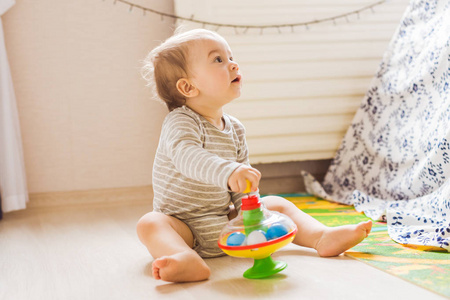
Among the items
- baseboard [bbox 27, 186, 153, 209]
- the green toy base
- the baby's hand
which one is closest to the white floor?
the green toy base

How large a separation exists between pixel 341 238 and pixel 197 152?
323mm

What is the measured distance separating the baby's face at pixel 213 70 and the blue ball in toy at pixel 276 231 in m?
0.36

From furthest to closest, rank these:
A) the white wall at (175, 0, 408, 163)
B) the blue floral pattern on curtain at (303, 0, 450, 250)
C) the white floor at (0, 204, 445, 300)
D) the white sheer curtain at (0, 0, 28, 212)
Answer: the white wall at (175, 0, 408, 163), the white sheer curtain at (0, 0, 28, 212), the blue floral pattern on curtain at (303, 0, 450, 250), the white floor at (0, 204, 445, 300)

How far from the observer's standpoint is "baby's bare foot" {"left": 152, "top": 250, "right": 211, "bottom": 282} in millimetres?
848

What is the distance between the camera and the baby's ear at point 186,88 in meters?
1.12

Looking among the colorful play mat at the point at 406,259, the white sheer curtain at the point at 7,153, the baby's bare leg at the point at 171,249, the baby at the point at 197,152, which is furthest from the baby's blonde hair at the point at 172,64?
the white sheer curtain at the point at 7,153

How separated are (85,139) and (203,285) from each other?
1205 millimetres

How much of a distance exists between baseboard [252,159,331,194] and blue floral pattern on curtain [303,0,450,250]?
93 millimetres

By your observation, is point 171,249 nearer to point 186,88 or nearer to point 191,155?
point 191,155

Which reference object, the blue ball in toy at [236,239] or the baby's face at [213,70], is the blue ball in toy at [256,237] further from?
the baby's face at [213,70]

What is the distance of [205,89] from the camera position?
1.11 metres

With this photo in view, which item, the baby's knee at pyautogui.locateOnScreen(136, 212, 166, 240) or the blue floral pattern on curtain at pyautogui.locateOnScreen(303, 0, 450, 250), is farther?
the blue floral pattern on curtain at pyautogui.locateOnScreen(303, 0, 450, 250)

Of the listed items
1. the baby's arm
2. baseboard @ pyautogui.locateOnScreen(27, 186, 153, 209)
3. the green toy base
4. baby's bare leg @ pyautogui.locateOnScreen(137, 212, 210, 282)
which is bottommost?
baseboard @ pyautogui.locateOnScreen(27, 186, 153, 209)

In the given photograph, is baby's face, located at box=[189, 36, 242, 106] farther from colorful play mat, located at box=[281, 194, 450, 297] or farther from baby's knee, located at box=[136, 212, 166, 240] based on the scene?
colorful play mat, located at box=[281, 194, 450, 297]
